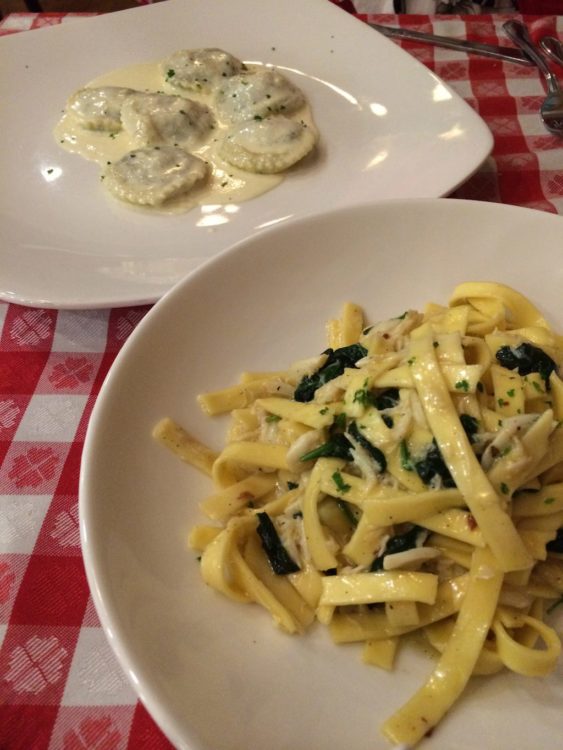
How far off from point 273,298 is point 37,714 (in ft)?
4.80

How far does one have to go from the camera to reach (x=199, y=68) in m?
3.57

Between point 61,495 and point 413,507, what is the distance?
1211mm

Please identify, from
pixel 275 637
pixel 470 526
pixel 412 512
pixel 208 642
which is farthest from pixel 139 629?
pixel 470 526

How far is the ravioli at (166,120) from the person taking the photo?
3314mm

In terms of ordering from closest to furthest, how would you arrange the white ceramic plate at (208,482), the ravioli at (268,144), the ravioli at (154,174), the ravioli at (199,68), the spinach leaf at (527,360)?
the white ceramic plate at (208,482) < the spinach leaf at (527,360) < the ravioli at (154,174) < the ravioli at (268,144) < the ravioli at (199,68)

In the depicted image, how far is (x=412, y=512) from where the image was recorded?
1.69m

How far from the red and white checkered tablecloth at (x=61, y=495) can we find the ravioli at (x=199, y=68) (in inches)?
54.2

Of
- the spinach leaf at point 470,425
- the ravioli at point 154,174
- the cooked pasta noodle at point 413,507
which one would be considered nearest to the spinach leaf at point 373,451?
the cooked pasta noodle at point 413,507

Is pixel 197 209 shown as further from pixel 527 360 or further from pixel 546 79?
pixel 546 79

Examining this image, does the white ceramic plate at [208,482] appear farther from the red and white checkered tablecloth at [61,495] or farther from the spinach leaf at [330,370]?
the red and white checkered tablecloth at [61,495]

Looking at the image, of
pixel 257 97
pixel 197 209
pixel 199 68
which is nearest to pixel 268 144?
pixel 257 97

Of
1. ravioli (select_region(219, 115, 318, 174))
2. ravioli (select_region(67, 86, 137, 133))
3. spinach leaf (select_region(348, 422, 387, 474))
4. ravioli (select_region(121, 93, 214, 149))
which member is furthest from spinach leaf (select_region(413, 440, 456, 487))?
ravioli (select_region(67, 86, 137, 133))

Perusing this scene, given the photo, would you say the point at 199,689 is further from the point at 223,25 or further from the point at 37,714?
the point at 223,25

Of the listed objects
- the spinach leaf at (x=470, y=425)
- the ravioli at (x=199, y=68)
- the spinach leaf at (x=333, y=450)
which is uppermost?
the ravioli at (x=199, y=68)
